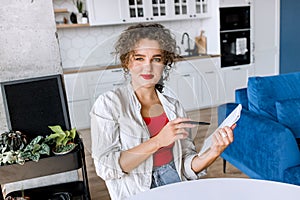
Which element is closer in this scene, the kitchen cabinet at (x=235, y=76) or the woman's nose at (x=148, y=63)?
the woman's nose at (x=148, y=63)

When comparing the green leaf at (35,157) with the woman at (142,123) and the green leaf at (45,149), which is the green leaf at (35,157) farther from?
the woman at (142,123)

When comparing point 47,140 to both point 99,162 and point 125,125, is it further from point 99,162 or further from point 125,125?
point 125,125

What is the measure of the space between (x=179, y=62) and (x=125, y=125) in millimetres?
258

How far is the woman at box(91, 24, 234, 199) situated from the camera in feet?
2.93

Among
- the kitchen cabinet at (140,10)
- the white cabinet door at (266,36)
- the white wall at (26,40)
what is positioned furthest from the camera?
the white cabinet door at (266,36)

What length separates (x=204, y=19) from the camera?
468 centimetres

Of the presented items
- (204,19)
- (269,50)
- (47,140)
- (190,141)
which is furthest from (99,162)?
(269,50)

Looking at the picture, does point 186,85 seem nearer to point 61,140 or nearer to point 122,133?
point 122,133

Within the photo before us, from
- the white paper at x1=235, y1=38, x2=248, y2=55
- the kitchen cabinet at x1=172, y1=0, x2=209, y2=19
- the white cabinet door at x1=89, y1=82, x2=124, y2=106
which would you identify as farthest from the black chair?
the white paper at x1=235, y1=38, x2=248, y2=55

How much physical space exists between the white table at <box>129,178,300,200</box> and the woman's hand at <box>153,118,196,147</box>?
0.16m

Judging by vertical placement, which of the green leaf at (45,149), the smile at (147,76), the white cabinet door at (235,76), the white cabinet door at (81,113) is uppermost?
the smile at (147,76)

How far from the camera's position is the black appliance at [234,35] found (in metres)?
4.40

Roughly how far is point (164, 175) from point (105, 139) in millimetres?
280

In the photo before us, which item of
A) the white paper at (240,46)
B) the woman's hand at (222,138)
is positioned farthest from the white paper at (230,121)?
the white paper at (240,46)
